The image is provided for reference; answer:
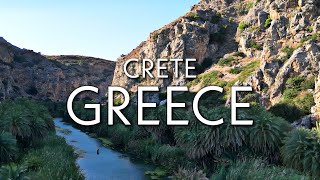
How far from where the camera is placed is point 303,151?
124ft

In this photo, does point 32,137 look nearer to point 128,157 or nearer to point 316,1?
point 128,157

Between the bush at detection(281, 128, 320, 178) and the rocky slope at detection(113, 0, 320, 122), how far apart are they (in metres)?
16.7

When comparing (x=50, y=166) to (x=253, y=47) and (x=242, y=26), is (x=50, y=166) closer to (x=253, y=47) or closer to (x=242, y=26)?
(x=253, y=47)

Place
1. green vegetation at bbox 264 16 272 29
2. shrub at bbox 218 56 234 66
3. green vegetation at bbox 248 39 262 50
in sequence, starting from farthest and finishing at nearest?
shrub at bbox 218 56 234 66
green vegetation at bbox 264 16 272 29
green vegetation at bbox 248 39 262 50

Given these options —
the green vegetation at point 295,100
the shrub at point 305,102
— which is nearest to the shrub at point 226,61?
the green vegetation at point 295,100

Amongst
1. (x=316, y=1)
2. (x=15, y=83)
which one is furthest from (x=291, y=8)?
(x=15, y=83)

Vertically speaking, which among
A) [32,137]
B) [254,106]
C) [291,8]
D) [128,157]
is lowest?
[128,157]

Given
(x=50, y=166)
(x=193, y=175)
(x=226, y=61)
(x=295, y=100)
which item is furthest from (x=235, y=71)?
(x=193, y=175)

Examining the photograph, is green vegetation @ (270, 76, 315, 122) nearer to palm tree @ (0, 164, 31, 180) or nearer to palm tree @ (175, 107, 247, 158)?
palm tree @ (175, 107, 247, 158)

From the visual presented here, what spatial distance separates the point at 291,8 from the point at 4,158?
70.1 metres

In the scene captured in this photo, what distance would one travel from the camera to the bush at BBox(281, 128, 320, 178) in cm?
3672

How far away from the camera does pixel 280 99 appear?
65000 millimetres

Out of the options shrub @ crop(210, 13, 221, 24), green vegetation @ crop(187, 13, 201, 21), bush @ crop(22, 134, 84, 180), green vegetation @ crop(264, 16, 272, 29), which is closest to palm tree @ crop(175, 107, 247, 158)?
bush @ crop(22, 134, 84, 180)

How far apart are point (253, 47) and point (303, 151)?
61.1m
